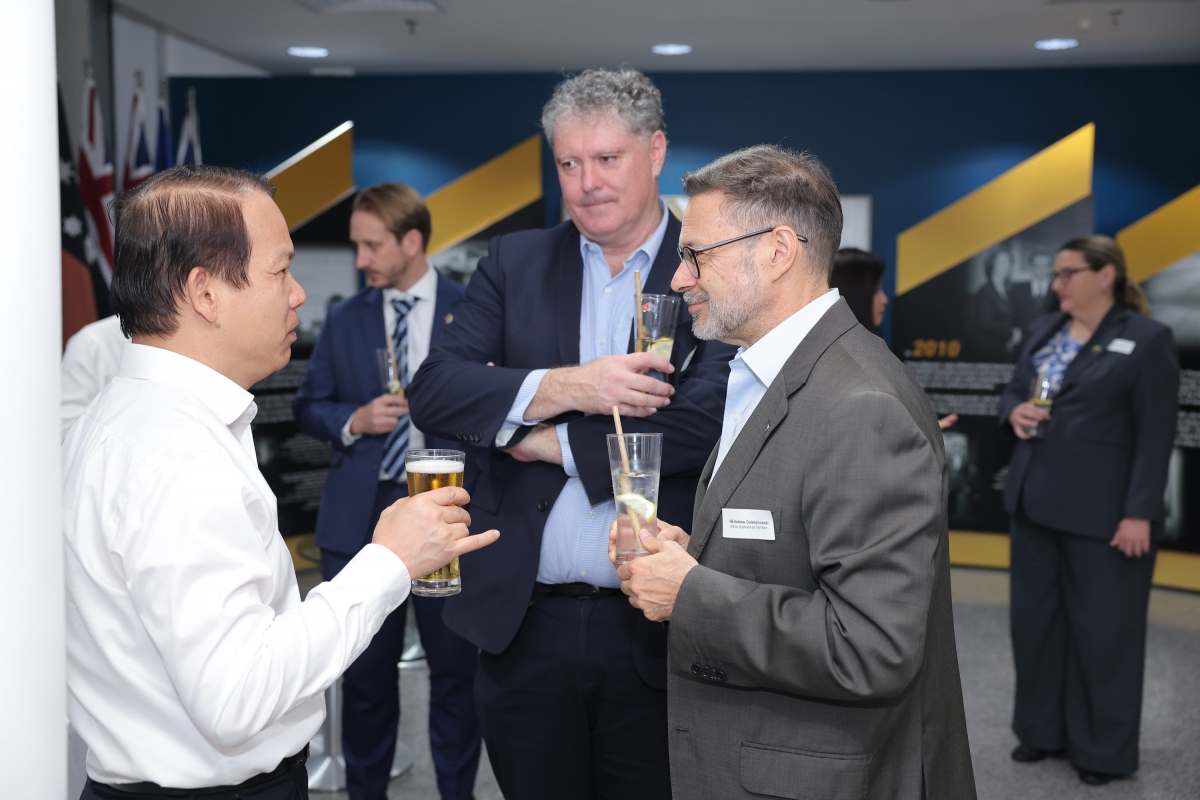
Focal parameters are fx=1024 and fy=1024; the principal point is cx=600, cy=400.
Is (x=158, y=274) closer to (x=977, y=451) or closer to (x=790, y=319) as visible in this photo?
(x=790, y=319)

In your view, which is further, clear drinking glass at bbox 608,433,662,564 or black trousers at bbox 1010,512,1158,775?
black trousers at bbox 1010,512,1158,775

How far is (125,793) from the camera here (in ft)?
4.50

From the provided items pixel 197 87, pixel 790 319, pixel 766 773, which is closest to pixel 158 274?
pixel 790 319

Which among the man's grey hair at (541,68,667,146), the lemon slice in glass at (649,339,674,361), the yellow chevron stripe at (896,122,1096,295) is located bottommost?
the lemon slice in glass at (649,339,674,361)

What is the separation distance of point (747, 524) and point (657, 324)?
60 cm

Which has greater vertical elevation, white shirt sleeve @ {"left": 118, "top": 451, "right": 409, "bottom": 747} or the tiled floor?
white shirt sleeve @ {"left": 118, "top": 451, "right": 409, "bottom": 747}

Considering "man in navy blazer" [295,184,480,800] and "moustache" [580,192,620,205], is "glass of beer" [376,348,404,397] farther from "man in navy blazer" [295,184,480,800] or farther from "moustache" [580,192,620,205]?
"moustache" [580,192,620,205]

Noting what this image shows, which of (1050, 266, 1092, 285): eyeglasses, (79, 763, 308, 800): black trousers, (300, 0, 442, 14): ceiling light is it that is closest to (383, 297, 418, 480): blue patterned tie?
(79, 763, 308, 800): black trousers

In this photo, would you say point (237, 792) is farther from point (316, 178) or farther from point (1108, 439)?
point (316, 178)

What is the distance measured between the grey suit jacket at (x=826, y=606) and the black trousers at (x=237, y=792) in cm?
60

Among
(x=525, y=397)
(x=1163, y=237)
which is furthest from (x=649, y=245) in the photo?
(x=1163, y=237)

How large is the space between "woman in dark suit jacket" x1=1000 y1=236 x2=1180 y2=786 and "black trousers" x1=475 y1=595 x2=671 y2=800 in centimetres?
259

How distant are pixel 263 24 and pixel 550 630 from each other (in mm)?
6200

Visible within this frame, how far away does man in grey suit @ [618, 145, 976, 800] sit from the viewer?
4.81 feet
